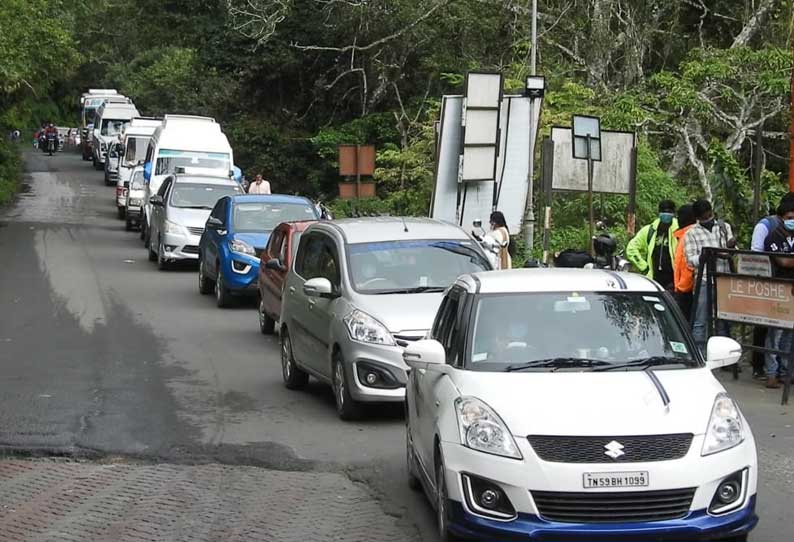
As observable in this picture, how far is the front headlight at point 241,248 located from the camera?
70.4 feet

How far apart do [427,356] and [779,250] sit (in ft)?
22.3

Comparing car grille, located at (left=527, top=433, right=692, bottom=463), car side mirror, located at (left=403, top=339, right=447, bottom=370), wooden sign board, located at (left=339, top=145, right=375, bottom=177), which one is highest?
Result: wooden sign board, located at (left=339, top=145, right=375, bottom=177)

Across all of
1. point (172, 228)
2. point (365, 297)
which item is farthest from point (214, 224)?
point (365, 297)

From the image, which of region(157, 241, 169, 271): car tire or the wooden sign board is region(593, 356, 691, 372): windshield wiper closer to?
the wooden sign board

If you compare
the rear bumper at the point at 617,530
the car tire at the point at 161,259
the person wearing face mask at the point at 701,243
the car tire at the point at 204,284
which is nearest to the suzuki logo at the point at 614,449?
the rear bumper at the point at 617,530

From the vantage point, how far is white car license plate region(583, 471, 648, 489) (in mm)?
6809

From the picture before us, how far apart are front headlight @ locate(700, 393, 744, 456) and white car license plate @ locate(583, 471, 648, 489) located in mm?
386

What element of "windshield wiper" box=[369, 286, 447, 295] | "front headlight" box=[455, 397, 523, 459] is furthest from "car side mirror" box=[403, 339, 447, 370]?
"windshield wiper" box=[369, 286, 447, 295]

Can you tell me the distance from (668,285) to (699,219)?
1.12m

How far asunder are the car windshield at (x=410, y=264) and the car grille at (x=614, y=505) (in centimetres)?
542

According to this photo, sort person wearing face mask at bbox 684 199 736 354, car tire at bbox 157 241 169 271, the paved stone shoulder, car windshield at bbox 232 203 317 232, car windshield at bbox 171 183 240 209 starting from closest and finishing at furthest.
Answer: the paved stone shoulder
person wearing face mask at bbox 684 199 736 354
car windshield at bbox 232 203 317 232
car tire at bbox 157 241 169 271
car windshield at bbox 171 183 240 209

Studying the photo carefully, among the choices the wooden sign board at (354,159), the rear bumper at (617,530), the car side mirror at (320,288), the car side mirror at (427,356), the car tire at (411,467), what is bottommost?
the car tire at (411,467)

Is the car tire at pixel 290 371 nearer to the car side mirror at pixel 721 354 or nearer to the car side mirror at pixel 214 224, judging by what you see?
the car side mirror at pixel 721 354

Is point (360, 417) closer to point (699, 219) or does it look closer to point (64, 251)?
point (699, 219)
